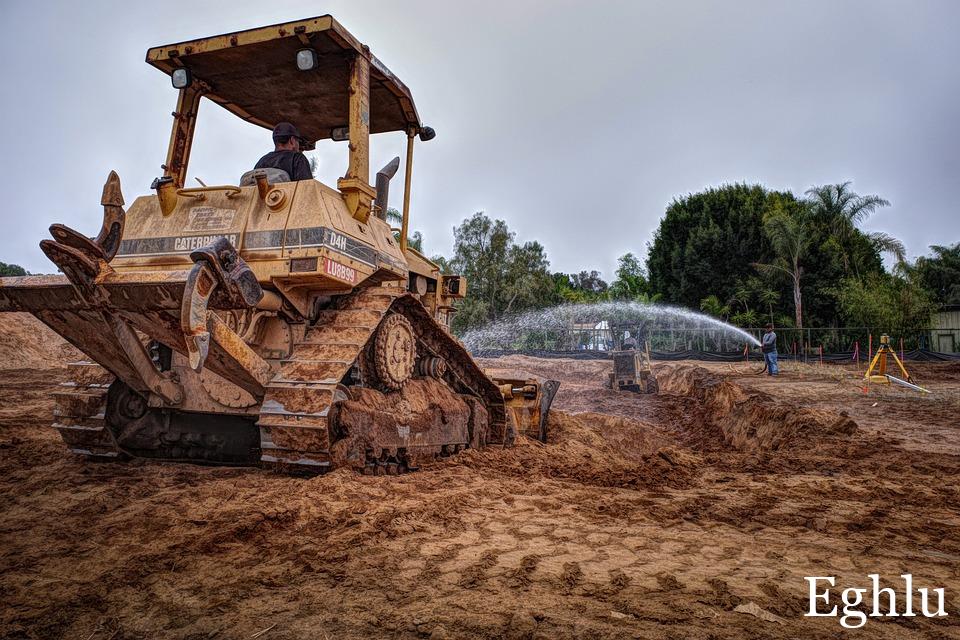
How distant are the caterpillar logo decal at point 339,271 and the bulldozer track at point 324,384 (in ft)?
1.00

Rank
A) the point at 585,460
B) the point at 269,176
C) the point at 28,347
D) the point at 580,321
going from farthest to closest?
the point at 580,321
the point at 28,347
the point at 585,460
the point at 269,176

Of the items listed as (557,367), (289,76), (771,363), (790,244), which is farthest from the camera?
(790,244)

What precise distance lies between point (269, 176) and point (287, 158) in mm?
367

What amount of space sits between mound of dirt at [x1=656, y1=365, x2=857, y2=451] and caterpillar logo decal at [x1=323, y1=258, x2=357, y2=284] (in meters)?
6.39

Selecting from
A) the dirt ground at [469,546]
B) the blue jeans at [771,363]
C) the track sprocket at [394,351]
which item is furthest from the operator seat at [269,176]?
the blue jeans at [771,363]

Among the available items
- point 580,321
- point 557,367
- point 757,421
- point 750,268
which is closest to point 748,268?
point 750,268

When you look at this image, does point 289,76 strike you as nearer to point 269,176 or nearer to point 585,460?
point 269,176

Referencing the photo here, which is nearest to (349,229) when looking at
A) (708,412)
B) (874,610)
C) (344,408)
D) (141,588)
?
(344,408)

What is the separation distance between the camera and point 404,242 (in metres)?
6.68

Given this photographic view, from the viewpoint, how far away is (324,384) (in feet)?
14.7

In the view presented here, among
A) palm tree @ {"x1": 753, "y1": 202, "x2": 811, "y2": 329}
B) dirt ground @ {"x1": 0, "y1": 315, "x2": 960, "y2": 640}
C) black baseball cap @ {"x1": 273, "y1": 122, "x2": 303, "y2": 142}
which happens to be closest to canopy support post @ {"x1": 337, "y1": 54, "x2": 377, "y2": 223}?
black baseball cap @ {"x1": 273, "y1": 122, "x2": 303, "y2": 142}

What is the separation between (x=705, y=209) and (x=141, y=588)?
138ft

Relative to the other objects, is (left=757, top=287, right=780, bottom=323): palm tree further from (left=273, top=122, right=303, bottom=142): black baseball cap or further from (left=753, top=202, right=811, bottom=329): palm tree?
(left=273, top=122, right=303, bottom=142): black baseball cap

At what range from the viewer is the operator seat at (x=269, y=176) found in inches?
210
